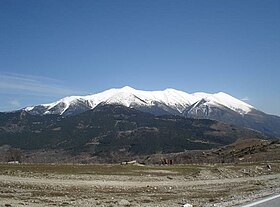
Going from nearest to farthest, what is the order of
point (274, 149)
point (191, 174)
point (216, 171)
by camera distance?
point (191, 174) → point (216, 171) → point (274, 149)

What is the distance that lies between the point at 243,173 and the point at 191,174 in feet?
46.2

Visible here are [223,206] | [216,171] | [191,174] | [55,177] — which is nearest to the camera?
[223,206]

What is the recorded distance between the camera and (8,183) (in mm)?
48031

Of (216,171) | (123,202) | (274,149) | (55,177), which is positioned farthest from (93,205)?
(274,149)

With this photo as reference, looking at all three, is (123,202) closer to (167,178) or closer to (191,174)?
(167,178)

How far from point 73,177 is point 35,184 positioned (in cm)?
1190

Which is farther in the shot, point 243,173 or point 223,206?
point 243,173

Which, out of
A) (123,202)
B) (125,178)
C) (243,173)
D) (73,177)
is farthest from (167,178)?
(123,202)

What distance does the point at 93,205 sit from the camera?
27672 mm

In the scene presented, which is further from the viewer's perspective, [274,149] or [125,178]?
[274,149]

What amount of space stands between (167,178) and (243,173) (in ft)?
75.4

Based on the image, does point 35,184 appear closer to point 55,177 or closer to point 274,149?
point 55,177

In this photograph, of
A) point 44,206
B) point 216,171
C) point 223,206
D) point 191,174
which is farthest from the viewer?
point 216,171

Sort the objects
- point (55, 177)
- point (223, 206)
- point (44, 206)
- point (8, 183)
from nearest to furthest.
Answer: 1. point (223, 206)
2. point (44, 206)
3. point (8, 183)
4. point (55, 177)
